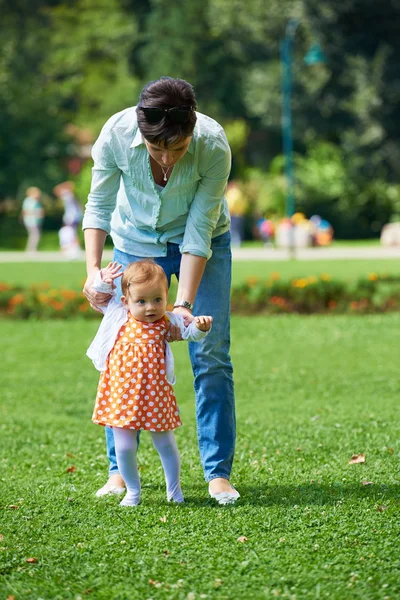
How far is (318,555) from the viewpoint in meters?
3.63

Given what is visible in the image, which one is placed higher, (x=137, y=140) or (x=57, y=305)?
(x=137, y=140)

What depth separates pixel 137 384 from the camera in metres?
4.21

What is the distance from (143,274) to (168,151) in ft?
1.74

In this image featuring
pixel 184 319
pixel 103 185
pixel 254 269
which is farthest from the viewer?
pixel 254 269

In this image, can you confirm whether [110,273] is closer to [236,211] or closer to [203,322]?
[203,322]

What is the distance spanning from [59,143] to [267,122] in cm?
770

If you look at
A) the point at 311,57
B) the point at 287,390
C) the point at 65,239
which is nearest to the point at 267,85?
the point at 311,57

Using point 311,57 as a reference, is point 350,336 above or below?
below

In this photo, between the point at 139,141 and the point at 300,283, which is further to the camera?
the point at 300,283

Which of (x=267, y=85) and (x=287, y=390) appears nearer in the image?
(x=287, y=390)

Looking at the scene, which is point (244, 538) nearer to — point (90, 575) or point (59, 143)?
point (90, 575)

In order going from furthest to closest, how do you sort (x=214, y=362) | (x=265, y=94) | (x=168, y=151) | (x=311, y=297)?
(x=265, y=94) → (x=311, y=297) → (x=214, y=362) → (x=168, y=151)

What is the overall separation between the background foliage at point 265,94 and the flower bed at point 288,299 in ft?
71.0

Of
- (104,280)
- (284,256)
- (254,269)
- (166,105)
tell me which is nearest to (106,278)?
(104,280)
